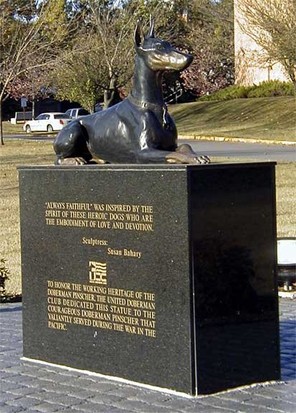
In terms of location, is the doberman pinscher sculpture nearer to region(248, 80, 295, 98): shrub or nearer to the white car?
region(248, 80, 295, 98): shrub

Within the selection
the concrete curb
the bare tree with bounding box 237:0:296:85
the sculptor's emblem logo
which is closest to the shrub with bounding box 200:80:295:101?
the concrete curb

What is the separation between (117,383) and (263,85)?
4588 cm

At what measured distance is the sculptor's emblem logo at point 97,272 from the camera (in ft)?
26.9

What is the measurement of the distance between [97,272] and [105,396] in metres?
1.08

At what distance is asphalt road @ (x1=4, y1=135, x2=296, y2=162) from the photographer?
95.6ft

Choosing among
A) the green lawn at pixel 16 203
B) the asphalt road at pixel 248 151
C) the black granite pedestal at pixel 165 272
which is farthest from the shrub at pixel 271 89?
the black granite pedestal at pixel 165 272

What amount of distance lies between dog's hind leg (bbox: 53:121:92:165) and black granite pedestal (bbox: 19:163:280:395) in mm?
311

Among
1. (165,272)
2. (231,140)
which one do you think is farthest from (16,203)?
(231,140)

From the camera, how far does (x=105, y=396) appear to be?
7.60 m

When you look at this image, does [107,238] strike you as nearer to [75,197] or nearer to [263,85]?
[75,197]

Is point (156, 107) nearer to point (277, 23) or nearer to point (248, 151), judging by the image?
point (248, 151)

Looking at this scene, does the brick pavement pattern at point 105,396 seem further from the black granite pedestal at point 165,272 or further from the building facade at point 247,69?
the building facade at point 247,69

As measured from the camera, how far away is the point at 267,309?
26.0 ft

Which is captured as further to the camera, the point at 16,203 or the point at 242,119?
the point at 242,119
